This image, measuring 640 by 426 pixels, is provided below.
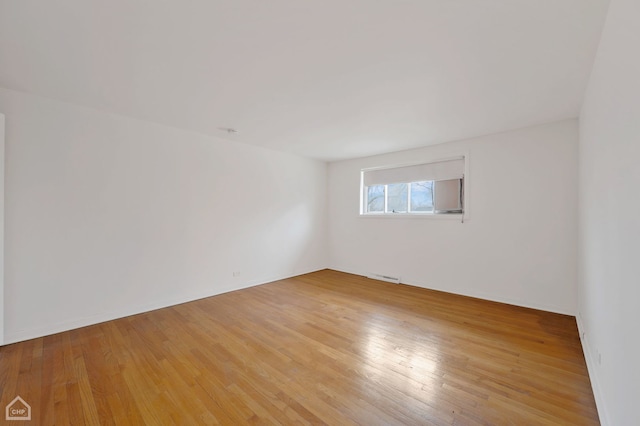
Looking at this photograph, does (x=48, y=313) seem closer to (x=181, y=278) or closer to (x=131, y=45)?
(x=181, y=278)

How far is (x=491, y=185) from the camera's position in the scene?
3.69 meters

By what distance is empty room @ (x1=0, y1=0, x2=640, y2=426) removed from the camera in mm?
1537

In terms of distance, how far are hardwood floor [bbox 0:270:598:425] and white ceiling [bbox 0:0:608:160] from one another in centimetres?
252

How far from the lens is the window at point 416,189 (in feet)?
13.4

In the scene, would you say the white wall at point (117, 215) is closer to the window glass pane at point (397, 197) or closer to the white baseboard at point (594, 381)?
the window glass pane at point (397, 197)

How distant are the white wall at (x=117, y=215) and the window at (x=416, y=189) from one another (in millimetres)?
2157

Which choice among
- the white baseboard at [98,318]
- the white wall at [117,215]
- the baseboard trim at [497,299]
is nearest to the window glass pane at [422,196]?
the baseboard trim at [497,299]

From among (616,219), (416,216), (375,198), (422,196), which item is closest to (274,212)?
(375,198)

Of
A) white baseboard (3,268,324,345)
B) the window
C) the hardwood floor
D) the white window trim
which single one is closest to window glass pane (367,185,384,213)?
the window

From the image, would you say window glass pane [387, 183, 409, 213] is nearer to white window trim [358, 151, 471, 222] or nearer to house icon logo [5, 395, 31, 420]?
white window trim [358, 151, 471, 222]

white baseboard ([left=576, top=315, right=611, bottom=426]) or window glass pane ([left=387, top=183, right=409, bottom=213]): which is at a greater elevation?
window glass pane ([left=387, top=183, right=409, bottom=213])

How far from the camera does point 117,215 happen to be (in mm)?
3057

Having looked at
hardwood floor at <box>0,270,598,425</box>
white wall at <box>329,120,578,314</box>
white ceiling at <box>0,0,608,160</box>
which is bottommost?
hardwood floor at <box>0,270,598,425</box>

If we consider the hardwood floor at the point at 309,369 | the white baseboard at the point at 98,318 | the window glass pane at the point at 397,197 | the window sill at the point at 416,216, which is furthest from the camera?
the window glass pane at the point at 397,197
